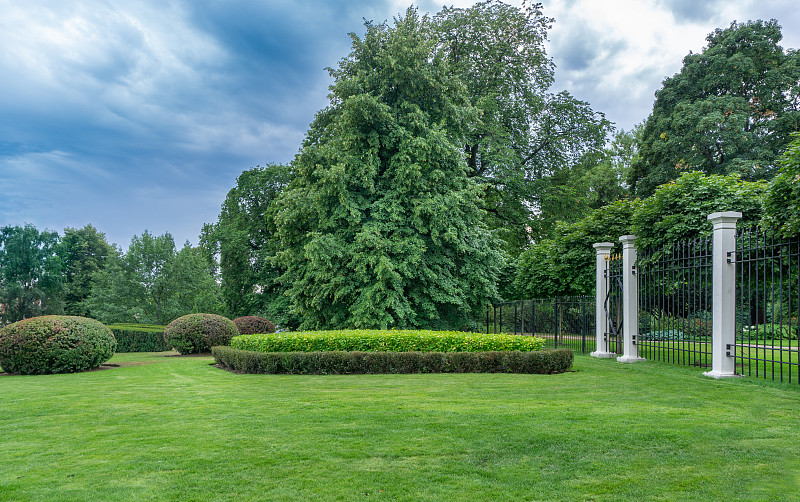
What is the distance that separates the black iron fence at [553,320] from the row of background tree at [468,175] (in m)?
1.09

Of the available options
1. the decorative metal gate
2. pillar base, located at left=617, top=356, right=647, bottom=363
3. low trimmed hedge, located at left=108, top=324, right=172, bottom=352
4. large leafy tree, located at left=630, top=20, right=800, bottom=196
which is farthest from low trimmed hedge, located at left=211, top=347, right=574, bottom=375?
large leafy tree, located at left=630, top=20, right=800, bottom=196

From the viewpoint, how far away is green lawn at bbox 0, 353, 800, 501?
3.99m

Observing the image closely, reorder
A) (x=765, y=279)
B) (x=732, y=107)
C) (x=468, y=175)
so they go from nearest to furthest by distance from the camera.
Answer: (x=765, y=279) < (x=732, y=107) < (x=468, y=175)

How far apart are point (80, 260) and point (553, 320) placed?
1811 inches

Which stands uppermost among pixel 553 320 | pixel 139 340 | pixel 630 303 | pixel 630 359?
pixel 630 303

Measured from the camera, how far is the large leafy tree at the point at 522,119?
2477cm

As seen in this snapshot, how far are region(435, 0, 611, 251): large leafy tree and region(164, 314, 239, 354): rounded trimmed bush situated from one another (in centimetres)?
1299

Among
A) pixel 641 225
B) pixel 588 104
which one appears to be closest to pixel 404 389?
pixel 641 225

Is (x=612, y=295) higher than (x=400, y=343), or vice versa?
(x=612, y=295)

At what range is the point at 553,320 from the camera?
81.7 ft

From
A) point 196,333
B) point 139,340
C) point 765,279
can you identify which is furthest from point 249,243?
point 765,279

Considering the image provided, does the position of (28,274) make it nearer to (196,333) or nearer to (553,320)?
(196,333)

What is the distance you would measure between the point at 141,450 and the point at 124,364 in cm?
1170

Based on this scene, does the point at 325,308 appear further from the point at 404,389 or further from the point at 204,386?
the point at 404,389
